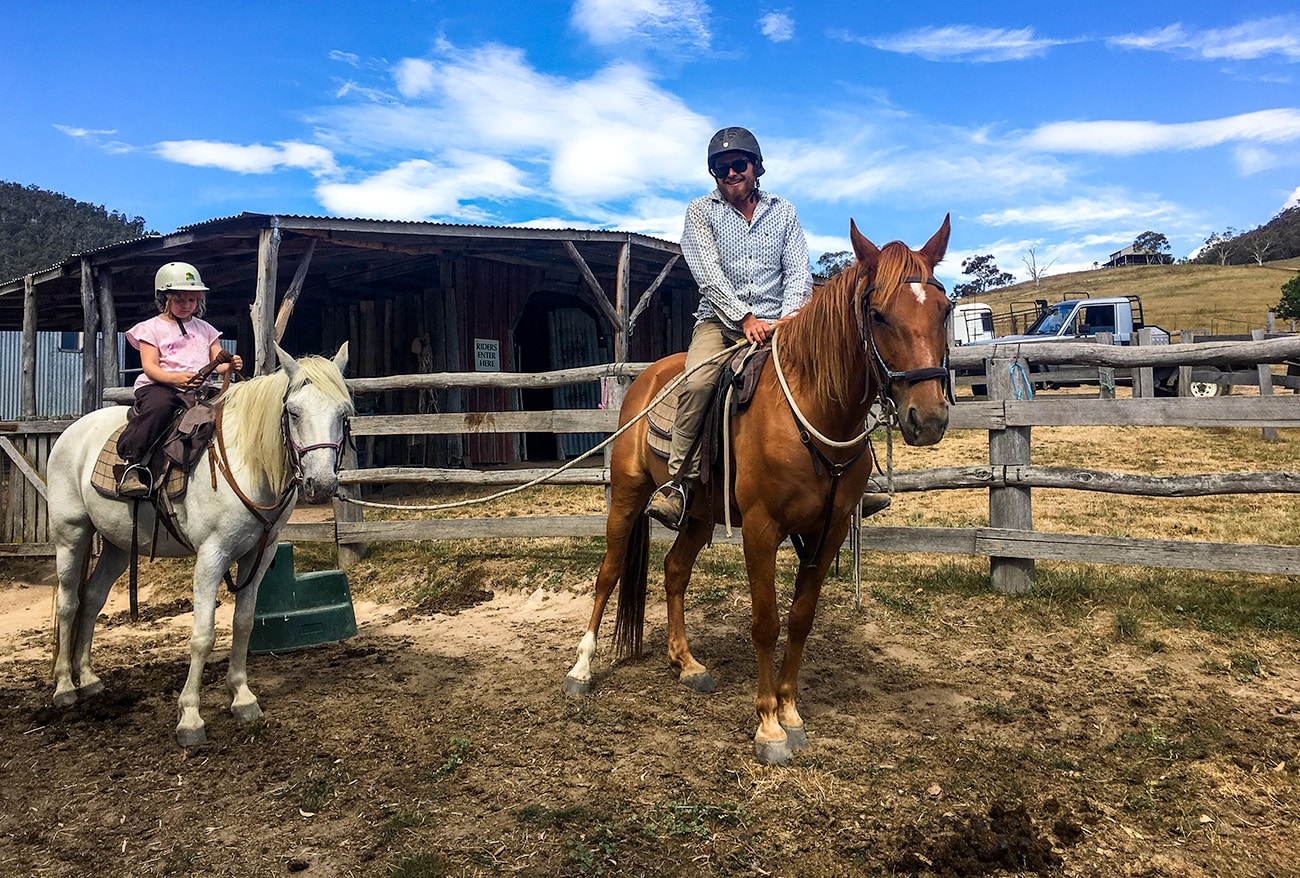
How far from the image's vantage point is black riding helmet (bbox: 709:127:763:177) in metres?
4.05

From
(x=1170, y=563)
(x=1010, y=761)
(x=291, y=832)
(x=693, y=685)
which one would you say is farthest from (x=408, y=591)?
(x=1170, y=563)

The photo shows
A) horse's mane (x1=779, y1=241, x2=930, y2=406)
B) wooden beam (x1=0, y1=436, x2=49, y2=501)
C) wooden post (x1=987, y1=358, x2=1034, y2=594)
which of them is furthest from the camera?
wooden beam (x1=0, y1=436, x2=49, y2=501)

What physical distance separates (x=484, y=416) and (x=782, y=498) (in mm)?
4210

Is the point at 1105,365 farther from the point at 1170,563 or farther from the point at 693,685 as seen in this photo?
the point at 693,685

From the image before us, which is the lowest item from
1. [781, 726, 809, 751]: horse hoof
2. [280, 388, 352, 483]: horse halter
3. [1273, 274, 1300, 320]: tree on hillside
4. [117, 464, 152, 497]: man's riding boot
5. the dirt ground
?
the dirt ground

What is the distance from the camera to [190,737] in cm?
377

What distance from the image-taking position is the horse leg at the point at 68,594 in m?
4.46

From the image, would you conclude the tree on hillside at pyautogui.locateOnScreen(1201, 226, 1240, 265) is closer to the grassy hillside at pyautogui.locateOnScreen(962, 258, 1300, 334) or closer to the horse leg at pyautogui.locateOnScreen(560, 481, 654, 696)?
the grassy hillside at pyautogui.locateOnScreen(962, 258, 1300, 334)

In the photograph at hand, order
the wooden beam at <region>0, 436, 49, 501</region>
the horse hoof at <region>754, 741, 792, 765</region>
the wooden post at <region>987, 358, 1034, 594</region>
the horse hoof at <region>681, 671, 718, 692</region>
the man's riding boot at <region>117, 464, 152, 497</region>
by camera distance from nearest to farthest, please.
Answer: the horse hoof at <region>754, 741, 792, 765</region> < the man's riding boot at <region>117, 464, 152, 497</region> < the horse hoof at <region>681, 671, 718, 692</region> < the wooden post at <region>987, 358, 1034, 594</region> < the wooden beam at <region>0, 436, 49, 501</region>

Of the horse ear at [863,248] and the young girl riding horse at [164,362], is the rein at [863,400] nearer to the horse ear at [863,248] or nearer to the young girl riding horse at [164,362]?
the horse ear at [863,248]

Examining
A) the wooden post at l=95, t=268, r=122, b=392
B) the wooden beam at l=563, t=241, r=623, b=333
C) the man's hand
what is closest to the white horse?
the man's hand

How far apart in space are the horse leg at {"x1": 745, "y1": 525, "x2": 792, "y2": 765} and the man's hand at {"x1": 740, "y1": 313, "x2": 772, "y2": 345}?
88 centimetres

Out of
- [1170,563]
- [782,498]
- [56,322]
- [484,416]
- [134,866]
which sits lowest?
[134,866]

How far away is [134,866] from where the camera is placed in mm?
2754
